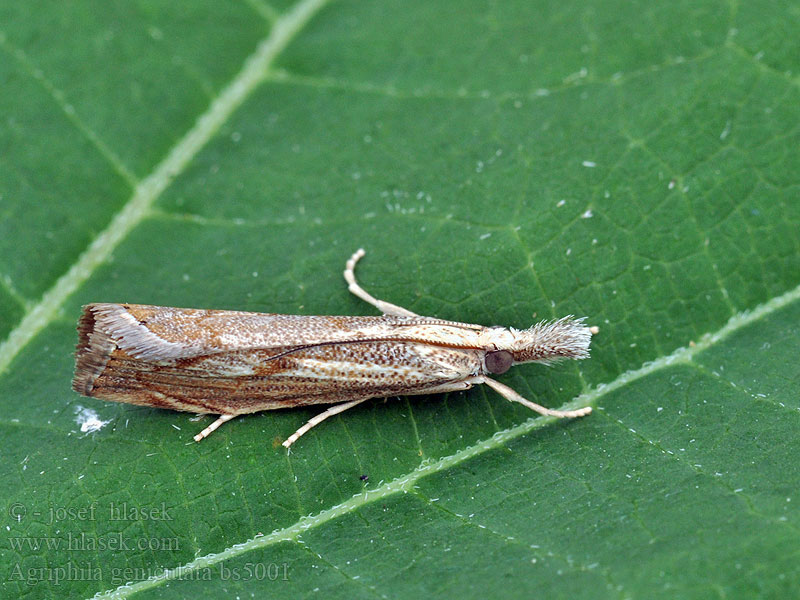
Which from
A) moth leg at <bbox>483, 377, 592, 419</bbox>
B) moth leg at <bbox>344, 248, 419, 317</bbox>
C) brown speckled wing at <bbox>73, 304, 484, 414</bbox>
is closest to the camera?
moth leg at <bbox>483, 377, 592, 419</bbox>

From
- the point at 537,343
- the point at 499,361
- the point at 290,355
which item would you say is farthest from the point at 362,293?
the point at 537,343

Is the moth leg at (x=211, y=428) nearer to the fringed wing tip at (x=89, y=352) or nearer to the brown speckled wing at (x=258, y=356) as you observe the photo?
the brown speckled wing at (x=258, y=356)

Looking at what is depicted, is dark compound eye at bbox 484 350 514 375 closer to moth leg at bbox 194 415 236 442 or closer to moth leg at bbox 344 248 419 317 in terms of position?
moth leg at bbox 344 248 419 317

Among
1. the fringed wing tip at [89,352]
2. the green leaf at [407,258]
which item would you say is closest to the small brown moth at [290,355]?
the fringed wing tip at [89,352]

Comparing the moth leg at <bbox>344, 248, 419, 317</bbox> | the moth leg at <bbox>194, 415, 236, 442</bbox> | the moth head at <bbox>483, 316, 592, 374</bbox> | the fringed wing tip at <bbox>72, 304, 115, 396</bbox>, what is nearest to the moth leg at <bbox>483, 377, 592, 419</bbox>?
the moth head at <bbox>483, 316, 592, 374</bbox>

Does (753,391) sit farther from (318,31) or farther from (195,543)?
(318,31)

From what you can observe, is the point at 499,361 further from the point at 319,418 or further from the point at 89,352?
the point at 89,352
